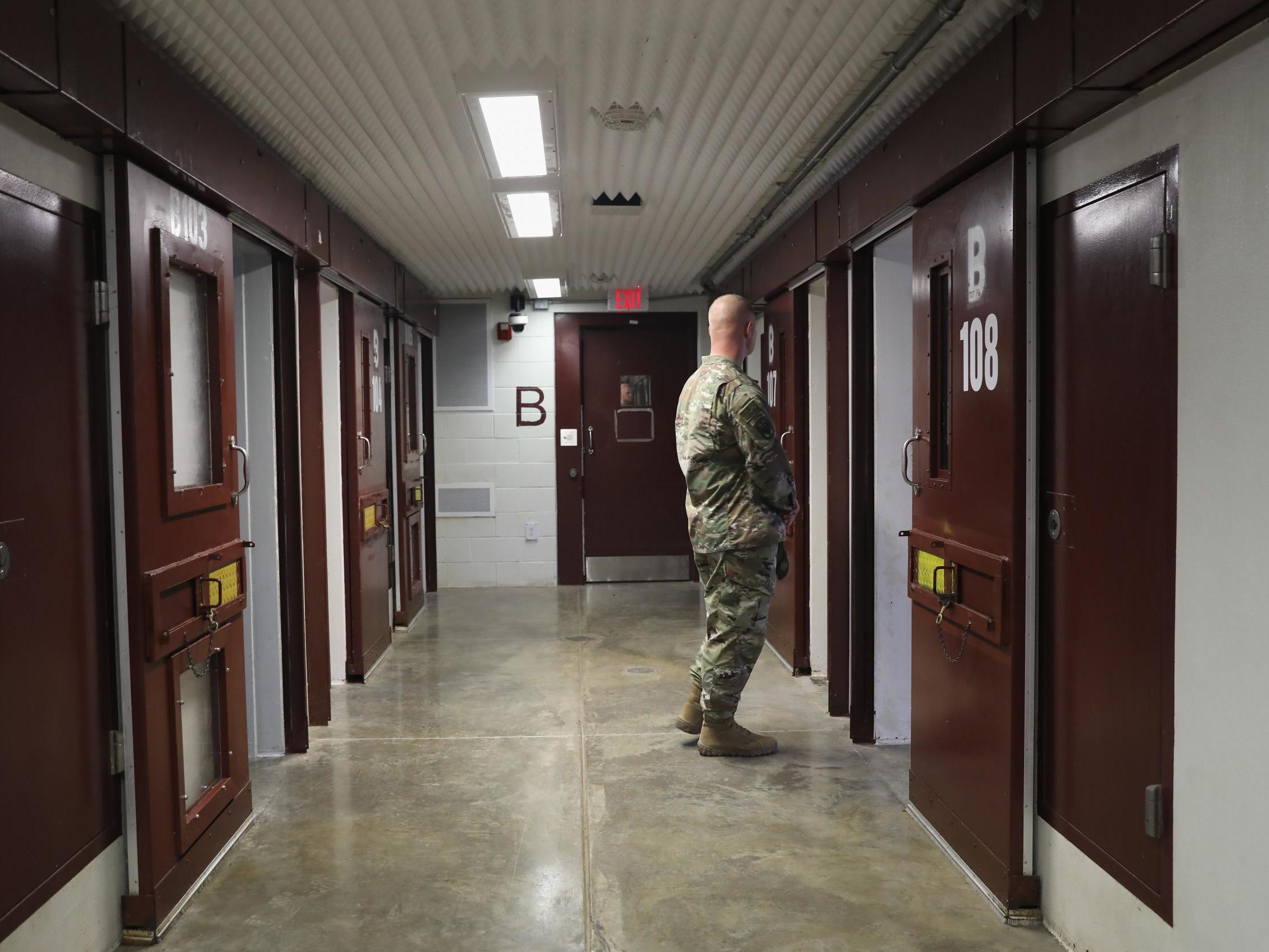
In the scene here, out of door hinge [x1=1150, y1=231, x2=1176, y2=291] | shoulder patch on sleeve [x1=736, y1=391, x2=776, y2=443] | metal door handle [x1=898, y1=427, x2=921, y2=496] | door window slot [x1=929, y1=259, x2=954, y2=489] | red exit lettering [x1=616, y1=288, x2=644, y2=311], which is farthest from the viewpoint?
red exit lettering [x1=616, y1=288, x2=644, y2=311]

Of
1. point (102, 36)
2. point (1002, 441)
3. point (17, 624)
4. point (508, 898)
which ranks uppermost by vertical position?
point (102, 36)

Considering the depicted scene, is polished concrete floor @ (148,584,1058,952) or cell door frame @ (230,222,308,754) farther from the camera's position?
cell door frame @ (230,222,308,754)

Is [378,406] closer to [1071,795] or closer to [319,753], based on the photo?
[319,753]

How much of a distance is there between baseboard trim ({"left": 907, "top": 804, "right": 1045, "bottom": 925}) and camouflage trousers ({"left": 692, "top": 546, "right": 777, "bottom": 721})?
942mm

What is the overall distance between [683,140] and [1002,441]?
1.81 metres

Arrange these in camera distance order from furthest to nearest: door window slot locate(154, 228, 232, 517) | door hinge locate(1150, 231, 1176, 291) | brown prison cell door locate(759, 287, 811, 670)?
brown prison cell door locate(759, 287, 811, 670), door window slot locate(154, 228, 232, 517), door hinge locate(1150, 231, 1176, 291)

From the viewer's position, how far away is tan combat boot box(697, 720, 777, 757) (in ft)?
13.1

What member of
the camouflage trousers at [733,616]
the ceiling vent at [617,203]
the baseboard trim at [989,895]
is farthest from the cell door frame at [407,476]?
the baseboard trim at [989,895]

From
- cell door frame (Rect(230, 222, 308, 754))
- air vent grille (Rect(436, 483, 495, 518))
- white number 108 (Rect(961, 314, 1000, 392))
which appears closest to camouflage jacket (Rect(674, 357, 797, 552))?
white number 108 (Rect(961, 314, 1000, 392))

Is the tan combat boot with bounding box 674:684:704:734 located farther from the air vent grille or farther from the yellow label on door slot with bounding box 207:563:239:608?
the air vent grille

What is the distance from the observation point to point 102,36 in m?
2.28

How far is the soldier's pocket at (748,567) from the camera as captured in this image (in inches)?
152

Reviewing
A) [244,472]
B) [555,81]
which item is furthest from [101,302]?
[555,81]

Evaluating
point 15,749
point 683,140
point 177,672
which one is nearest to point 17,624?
point 15,749
